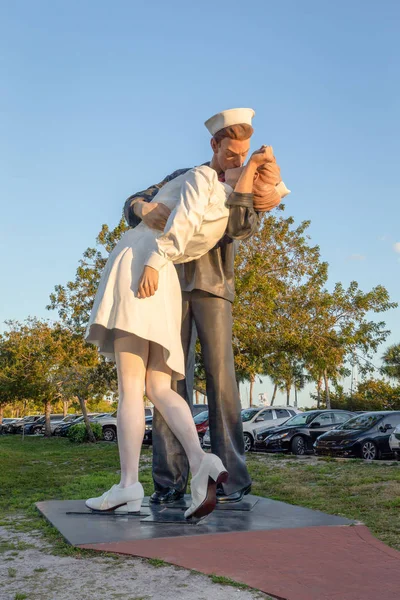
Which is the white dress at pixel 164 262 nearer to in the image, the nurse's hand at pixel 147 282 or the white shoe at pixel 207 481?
the nurse's hand at pixel 147 282

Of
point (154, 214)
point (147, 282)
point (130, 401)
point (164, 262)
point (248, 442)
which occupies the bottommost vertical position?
point (248, 442)

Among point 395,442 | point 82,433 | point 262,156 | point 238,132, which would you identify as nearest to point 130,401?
point 262,156

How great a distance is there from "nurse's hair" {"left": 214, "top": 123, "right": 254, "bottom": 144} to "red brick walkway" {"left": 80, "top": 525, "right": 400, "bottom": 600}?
8.44 feet

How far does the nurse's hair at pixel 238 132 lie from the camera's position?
4.58 m

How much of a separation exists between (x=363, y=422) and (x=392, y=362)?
29731 millimetres

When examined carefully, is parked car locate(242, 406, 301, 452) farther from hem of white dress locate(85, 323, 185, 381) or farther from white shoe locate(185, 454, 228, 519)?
white shoe locate(185, 454, 228, 519)

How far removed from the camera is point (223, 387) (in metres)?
4.98

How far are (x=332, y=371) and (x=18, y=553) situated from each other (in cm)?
3231

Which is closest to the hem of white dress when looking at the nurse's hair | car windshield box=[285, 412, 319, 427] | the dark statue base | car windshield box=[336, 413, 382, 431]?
the dark statue base

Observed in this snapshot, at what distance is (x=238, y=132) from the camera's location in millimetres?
4598

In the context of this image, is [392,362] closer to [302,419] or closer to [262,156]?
[302,419]

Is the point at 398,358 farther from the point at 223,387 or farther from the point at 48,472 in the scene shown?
the point at 223,387

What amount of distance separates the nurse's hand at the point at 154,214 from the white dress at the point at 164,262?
4 cm

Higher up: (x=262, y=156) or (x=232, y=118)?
(x=232, y=118)
